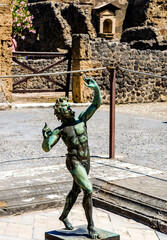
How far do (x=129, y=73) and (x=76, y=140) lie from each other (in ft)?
34.9

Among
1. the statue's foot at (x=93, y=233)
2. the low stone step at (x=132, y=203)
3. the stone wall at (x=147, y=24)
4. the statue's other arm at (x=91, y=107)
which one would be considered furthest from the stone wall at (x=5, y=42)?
the stone wall at (x=147, y=24)

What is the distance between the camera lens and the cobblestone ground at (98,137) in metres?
5.96

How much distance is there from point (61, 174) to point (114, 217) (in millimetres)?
1057

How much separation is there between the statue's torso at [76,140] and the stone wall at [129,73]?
990 cm

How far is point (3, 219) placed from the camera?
3.94 metres

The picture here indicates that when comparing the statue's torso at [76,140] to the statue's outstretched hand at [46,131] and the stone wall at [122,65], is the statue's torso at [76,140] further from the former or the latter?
the stone wall at [122,65]

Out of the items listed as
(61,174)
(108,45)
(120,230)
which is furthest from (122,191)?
(108,45)

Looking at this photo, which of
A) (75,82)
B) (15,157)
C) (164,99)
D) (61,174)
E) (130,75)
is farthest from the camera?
(164,99)

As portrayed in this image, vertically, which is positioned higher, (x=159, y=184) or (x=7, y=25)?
(x=7, y=25)

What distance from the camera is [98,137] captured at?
25.3 feet

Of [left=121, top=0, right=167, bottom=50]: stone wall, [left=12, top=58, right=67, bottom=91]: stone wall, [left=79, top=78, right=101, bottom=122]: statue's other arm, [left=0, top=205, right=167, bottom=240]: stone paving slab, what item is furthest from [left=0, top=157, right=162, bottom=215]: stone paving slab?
[left=121, top=0, right=167, bottom=50]: stone wall

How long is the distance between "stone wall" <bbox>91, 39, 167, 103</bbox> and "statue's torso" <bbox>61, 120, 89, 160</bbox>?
9.90 meters

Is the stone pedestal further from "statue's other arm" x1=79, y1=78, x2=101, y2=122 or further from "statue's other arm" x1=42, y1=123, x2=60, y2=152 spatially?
"statue's other arm" x1=79, y1=78, x2=101, y2=122

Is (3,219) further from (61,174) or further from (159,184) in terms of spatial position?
(159,184)
